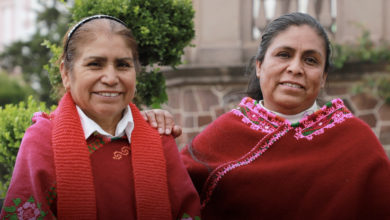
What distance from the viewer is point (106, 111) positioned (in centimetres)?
229

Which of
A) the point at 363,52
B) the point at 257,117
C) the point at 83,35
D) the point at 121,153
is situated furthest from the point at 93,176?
the point at 363,52

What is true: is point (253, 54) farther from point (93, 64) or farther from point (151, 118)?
point (93, 64)

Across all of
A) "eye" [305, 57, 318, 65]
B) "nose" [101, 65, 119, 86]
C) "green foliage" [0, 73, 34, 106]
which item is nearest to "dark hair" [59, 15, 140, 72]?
"nose" [101, 65, 119, 86]

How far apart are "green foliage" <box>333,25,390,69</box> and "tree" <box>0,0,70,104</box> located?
5.88m

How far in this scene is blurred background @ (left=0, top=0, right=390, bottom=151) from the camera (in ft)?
17.9

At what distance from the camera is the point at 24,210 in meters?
2.02

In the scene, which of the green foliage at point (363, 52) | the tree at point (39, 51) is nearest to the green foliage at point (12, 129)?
the green foliage at point (363, 52)

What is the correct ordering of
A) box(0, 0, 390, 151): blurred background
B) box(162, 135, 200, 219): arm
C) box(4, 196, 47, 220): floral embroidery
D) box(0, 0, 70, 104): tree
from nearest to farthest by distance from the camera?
box(4, 196, 47, 220): floral embroidery, box(162, 135, 200, 219): arm, box(0, 0, 390, 151): blurred background, box(0, 0, 70, 104): tree

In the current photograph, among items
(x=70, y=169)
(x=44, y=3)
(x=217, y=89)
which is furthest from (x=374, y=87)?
(x=44, y=3)

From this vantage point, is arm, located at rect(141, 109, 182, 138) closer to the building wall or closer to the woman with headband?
the woman with headband

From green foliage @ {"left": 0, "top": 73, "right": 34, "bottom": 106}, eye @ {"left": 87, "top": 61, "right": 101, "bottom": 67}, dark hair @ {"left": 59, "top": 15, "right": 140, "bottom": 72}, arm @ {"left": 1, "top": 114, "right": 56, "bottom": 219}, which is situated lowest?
green foliage @ {"left": 0, "top": 73, "right": 34, "bottom": 106}

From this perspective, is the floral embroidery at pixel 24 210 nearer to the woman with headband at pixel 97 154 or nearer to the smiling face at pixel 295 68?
the woman with headband at pixel 97 154

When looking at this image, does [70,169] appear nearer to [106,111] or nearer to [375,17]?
[106,111]

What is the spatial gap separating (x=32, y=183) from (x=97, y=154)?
0.34m
